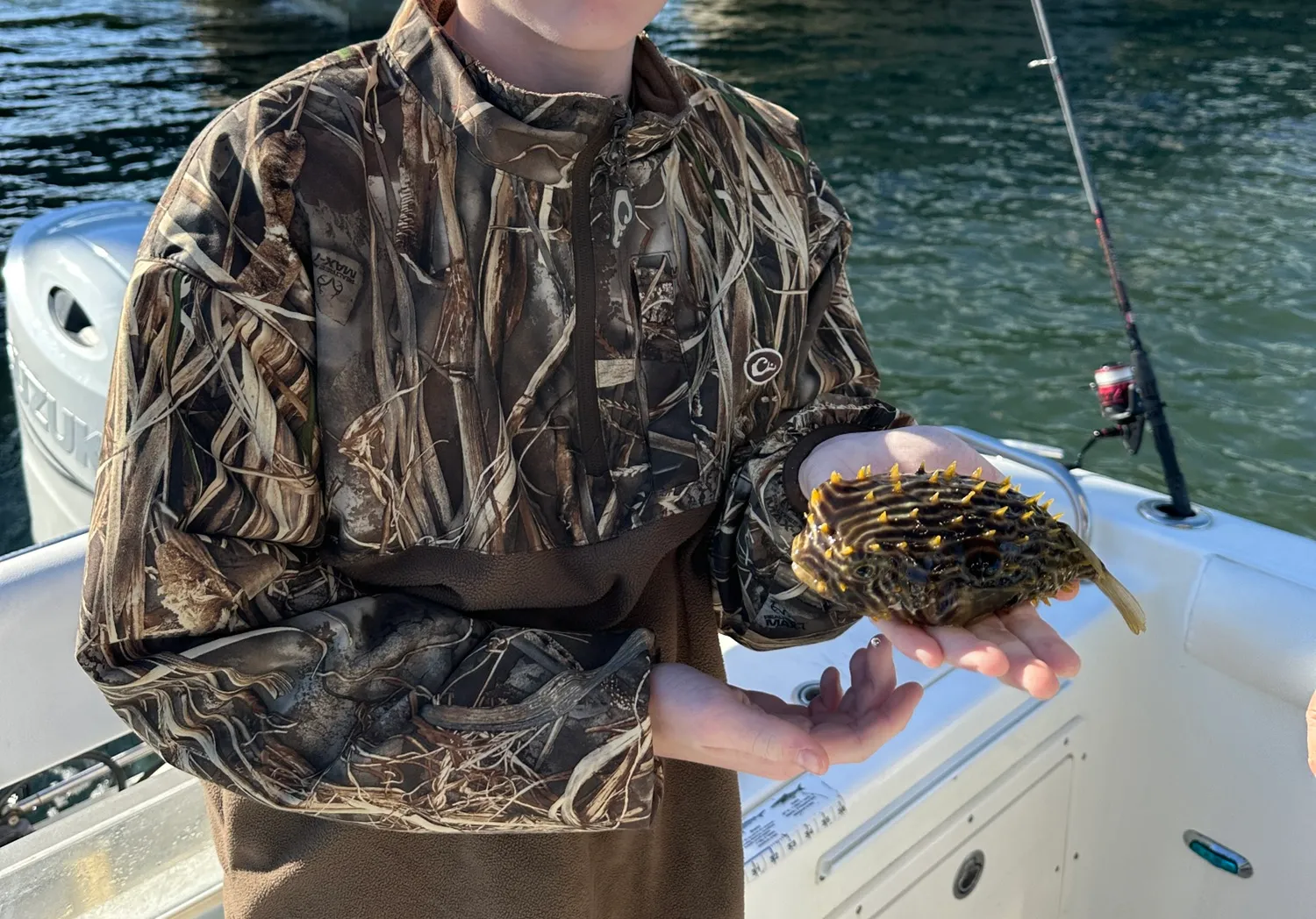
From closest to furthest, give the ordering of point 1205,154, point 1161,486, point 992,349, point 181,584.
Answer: point 181,584
point 1161,486
point 992,349
point 1205,154

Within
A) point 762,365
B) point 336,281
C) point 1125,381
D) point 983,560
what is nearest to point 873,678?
point 983,560

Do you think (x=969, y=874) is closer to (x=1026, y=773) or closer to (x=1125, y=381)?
(x=1026, y=773)

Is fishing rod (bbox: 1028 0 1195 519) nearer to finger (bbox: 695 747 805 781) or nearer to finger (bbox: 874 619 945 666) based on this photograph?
finger (bbox: 874 619 945 666)

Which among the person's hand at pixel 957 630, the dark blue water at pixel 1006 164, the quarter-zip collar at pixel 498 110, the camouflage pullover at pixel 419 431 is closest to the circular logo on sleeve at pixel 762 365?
the camouflage pullover at pixel 419 431

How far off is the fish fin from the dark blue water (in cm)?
692

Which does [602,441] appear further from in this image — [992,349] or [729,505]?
[992,349]

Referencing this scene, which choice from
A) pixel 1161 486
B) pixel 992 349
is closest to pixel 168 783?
pixel 1161 486

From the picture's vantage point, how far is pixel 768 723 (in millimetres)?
1298

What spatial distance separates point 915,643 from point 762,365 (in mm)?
452

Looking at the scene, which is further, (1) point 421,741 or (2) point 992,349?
(2) point 992,349

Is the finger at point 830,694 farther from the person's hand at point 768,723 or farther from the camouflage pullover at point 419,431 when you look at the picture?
the camouflage pullover at point 419,431

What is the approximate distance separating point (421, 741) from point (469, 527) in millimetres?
262

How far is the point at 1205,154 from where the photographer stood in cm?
1303

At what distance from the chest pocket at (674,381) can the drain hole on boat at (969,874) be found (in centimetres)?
170
